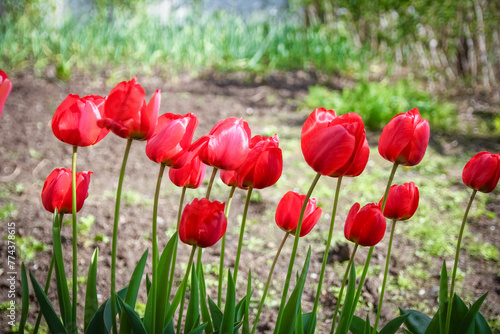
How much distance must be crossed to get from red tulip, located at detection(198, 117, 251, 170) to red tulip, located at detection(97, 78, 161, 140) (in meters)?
0.10

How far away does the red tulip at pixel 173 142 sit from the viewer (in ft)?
2.56

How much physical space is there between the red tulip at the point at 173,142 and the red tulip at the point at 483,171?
0.55 m

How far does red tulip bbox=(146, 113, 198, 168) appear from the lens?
780mm

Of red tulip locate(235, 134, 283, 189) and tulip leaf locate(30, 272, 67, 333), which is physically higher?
red tulip locate(235, 134, 283, 189)

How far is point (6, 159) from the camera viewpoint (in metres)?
2.97

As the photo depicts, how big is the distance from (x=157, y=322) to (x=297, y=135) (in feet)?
9.99

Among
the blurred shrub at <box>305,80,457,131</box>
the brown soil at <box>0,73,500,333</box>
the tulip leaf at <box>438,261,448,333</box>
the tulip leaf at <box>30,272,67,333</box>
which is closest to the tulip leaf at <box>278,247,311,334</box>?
the tulip leaf at <box>438,261,448,333</box>

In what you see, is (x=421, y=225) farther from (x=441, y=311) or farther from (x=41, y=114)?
(x=41, y=114)

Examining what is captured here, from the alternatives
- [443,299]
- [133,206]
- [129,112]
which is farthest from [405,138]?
[133,206]

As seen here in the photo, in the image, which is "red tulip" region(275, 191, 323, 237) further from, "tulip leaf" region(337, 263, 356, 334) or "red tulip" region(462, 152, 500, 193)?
"red tulip" region(462, 152, 500, 193)

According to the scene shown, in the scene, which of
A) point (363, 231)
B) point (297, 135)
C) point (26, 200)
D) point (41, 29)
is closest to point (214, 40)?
point (41, 29)

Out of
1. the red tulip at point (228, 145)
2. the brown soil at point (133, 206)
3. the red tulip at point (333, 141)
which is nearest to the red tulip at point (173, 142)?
the red tulip at point (228, 145)

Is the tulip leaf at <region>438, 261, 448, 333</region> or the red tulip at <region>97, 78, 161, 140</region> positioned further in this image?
the tulip leaf at <region>438, 261, 448, 333</region>

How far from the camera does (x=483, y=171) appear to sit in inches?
36.0
